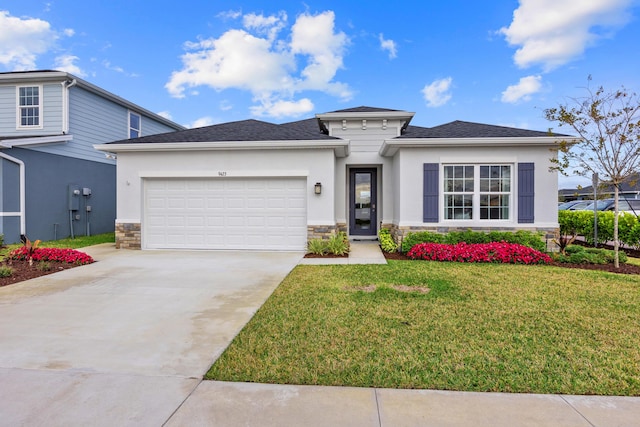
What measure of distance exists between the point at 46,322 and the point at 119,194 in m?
6.66

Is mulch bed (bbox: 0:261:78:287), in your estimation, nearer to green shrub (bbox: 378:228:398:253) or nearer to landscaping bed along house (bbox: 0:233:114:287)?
landscaping bed along house (bbox: 0:233:114:287)

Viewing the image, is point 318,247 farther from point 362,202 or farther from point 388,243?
point 362,202

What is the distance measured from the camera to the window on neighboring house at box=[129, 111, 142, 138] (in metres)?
15.3

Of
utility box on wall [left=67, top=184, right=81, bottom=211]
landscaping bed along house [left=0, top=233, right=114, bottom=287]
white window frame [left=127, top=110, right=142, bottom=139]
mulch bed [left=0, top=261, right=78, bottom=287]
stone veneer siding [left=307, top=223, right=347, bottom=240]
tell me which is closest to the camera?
mulch bed [left=0, top=261, right=78, bottom=287]

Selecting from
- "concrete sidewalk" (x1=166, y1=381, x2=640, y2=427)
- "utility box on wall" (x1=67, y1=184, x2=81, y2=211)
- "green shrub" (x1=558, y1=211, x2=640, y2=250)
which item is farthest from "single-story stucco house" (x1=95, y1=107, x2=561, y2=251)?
"concrete sidewalk" (x1=166, y1=381, x2=640, y2=427)

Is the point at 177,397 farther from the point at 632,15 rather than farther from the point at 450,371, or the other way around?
the point at 632,15

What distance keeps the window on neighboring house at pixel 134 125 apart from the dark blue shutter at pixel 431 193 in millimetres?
13036

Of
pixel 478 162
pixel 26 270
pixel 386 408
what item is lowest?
pixel 386 408

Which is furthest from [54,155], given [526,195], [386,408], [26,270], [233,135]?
[526,195]

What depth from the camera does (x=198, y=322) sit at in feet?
13.2

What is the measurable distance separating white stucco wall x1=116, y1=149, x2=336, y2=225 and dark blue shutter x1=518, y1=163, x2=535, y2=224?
482cm

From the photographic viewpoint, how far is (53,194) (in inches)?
468

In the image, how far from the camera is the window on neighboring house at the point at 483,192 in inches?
358

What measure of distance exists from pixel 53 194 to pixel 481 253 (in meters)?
13.5
